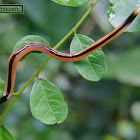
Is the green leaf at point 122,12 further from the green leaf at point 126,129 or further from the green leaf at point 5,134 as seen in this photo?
the green leaf at point 126,129

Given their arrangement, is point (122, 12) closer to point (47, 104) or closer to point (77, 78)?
point (47, 104)

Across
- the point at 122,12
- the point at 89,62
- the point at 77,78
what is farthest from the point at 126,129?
the point at 122,12

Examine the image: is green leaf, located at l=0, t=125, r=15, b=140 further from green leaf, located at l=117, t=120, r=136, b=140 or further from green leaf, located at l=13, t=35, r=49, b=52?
green leaf, located at l=117, t=120, r=136, b=140

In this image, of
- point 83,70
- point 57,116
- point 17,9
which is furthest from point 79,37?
point 17,9

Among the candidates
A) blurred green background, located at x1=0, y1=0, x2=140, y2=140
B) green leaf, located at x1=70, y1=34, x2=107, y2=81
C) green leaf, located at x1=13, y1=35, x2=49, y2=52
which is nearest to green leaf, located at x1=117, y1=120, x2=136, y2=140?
blurred green background, located at x1=0, y1=0, x2=140, y2=140

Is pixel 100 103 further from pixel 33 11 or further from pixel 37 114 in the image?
pixel 37 114
